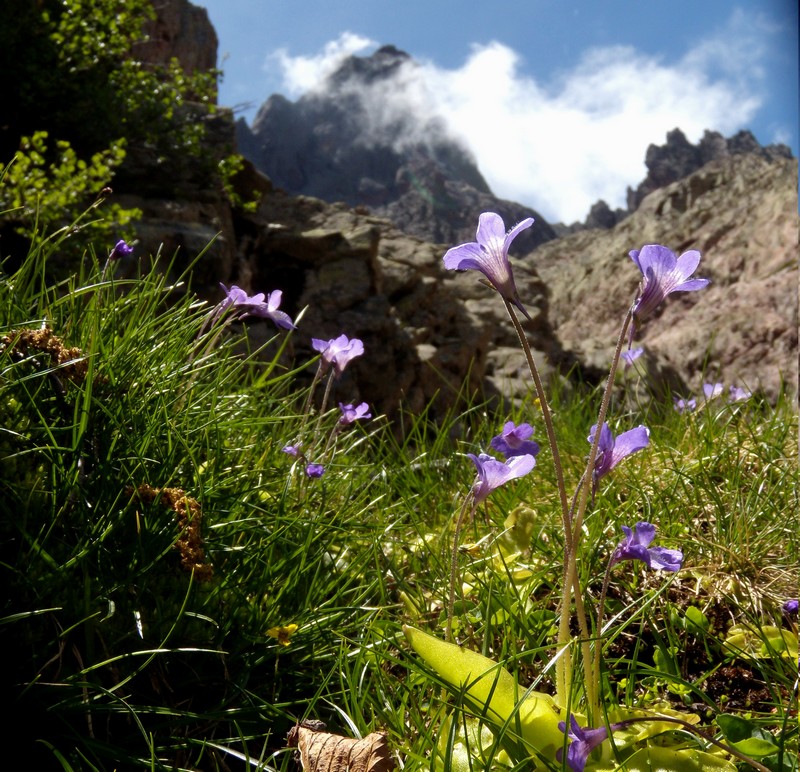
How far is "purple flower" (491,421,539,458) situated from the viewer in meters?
1.76

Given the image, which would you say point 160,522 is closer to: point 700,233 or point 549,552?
point 549,552

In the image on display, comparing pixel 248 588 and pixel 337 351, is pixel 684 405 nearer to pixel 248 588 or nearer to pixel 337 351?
pixel 337 351

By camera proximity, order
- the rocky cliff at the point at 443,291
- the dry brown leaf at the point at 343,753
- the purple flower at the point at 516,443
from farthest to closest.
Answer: the rocky cliff at the point at 443,291 < the purple flower at the point at 516,443 < the dry brown leaf at the point at 343,753

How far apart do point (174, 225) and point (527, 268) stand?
→ 1311cm

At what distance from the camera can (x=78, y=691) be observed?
1388mm

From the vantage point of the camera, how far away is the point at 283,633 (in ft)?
5.22

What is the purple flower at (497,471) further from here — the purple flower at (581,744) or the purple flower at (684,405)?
the purple flower at (684,405)

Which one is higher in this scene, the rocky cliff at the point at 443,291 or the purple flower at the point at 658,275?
the rocky cliff at the point at 443,291

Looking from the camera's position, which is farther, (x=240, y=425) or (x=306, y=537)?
(x=240, y=425)

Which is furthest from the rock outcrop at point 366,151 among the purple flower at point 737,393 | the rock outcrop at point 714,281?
the purple flower at point 737,393

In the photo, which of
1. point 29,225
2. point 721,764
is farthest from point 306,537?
point 29,225

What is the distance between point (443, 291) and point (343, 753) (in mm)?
15333

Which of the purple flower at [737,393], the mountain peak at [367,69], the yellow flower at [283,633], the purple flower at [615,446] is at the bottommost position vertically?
the yellow flower at [283,633]

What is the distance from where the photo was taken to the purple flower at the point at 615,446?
1312 millimetres
